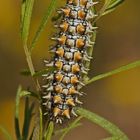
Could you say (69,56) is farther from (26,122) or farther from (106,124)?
(26,122)

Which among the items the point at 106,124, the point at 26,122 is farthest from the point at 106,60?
the point at 106,124

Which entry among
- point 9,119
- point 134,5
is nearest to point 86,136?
point 9,119

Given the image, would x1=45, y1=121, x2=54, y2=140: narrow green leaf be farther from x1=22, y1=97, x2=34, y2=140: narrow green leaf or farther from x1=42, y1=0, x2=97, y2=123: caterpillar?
x1=22, y1=97, x2=34, y2=140: narrow green leaf

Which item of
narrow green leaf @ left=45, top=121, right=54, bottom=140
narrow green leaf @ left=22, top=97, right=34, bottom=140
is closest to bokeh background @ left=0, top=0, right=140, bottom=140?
narrow green leaf @ left=22, top=97, right=34, bottom=140

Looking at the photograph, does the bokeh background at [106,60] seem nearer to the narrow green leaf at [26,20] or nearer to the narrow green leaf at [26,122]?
the narrow green leaf at [26,122]

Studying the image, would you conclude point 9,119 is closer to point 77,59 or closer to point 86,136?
point 86,136
